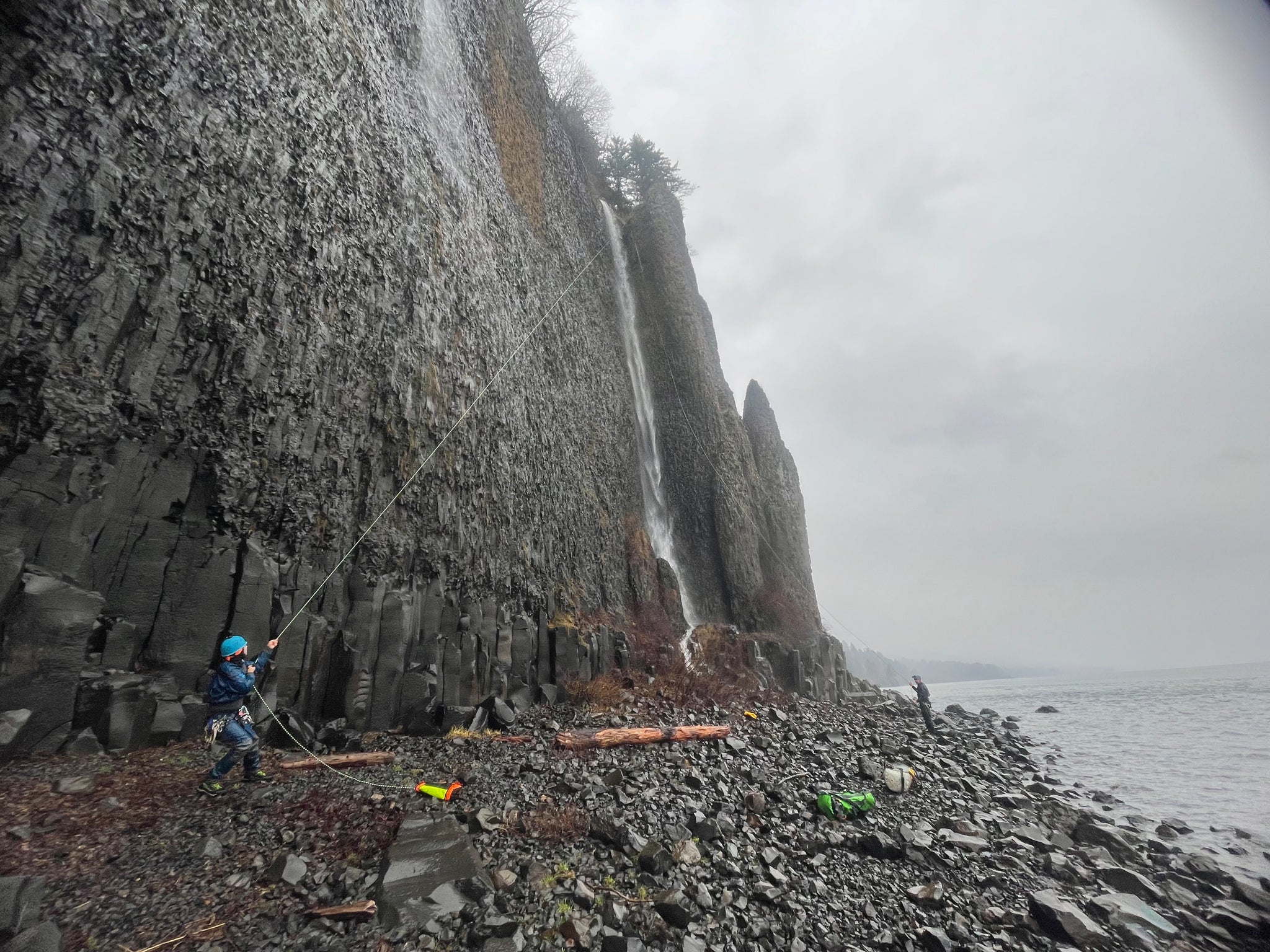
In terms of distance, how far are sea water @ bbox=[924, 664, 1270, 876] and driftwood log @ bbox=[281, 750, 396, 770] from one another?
14857 mm

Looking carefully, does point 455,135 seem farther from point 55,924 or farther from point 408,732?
point 55,924

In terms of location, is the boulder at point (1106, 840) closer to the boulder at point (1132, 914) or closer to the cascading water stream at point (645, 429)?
the boulder at point (1132, 914)

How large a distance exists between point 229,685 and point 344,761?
2.01m

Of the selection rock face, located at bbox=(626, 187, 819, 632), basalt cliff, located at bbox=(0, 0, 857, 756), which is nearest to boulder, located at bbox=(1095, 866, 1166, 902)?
basalt cliff, located at bbox=(0, 0, 857, 756)

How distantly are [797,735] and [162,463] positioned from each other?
14.0m

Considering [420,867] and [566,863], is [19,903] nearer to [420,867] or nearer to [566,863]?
[420,867]

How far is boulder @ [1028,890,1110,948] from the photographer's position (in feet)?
19.2

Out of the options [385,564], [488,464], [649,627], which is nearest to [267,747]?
[385,564]

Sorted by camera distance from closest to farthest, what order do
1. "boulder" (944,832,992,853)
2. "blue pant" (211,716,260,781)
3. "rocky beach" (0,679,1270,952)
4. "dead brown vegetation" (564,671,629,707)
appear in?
"rocky beach" (0,679,1270,952), "blue pant" (211,716,260,781), "boulder" (944,832,992,853), "dead brown vegetation" (564,671,629,707)

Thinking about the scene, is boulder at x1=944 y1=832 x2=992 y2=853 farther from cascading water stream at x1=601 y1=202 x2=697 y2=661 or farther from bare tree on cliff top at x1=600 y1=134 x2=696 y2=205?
bare tree on cliff top at x1=600 y1=134 x2=696 y2=205

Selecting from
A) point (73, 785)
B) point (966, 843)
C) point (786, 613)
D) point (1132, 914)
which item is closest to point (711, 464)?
point (786, 613)

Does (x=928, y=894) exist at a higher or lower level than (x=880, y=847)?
lower

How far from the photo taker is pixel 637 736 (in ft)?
33.5

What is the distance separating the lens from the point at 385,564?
32.6 ft
